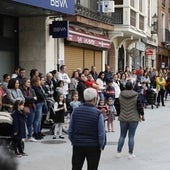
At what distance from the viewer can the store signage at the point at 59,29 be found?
16.6m

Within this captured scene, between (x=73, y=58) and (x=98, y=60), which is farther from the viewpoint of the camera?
(x=98, y=60)

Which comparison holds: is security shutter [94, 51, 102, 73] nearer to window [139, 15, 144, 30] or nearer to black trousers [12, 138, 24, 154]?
window [139, 15, 144, 30]

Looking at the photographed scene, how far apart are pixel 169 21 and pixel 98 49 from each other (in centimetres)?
2708

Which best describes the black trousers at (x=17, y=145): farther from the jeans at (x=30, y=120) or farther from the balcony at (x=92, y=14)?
the balcony at (x=92, y=14)

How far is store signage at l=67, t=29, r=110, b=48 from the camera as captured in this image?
60.3 feet

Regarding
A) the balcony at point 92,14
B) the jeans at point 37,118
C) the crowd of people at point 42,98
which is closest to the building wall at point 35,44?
the crowd of people at point 42,98

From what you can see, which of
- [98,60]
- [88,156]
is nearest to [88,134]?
[88,156]

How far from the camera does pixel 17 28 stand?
1700 cm

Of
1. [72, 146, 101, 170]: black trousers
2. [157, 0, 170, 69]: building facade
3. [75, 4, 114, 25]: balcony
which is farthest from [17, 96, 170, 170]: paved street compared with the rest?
[157, 0, 170, 69]: building facade

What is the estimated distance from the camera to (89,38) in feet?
67.5

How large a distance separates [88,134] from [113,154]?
4086 mm

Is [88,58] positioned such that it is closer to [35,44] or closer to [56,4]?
[35,44]

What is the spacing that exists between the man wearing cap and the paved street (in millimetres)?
1723

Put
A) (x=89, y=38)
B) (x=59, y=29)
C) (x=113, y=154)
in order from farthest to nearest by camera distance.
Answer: (x=89, y=38) → (x=59, y=29) → (x=113, y=154)
